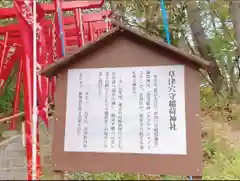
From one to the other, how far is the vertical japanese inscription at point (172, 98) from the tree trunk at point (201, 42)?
2.11 metres

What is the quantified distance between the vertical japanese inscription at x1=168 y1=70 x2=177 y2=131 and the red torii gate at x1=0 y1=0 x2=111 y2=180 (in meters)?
1.33

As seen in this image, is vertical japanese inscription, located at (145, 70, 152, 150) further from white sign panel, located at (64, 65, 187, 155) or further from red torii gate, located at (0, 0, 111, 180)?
red torii gate, located at (0, 0, 111, 180)

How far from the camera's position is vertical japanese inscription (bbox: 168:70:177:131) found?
3080 millimetres

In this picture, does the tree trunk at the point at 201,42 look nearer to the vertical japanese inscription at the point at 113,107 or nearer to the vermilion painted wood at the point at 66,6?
the vermilion painted wood at the point at 66,6

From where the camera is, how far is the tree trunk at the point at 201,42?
5305 millimetres

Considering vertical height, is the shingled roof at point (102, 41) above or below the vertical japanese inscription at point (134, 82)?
above

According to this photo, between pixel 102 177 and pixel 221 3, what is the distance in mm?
3052

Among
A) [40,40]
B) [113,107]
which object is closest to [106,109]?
[113,107]

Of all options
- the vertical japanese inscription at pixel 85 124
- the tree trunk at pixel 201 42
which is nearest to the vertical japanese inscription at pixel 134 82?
the vertical japanese inscription at pixel 85 124

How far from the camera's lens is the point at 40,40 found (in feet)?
12.9

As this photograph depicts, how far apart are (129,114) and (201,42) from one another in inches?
127

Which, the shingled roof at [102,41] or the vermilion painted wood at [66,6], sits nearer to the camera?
the shingled roof at [102,41]

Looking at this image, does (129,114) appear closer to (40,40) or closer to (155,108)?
(155,108)

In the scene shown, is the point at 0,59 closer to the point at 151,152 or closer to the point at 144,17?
the point at 144,17
